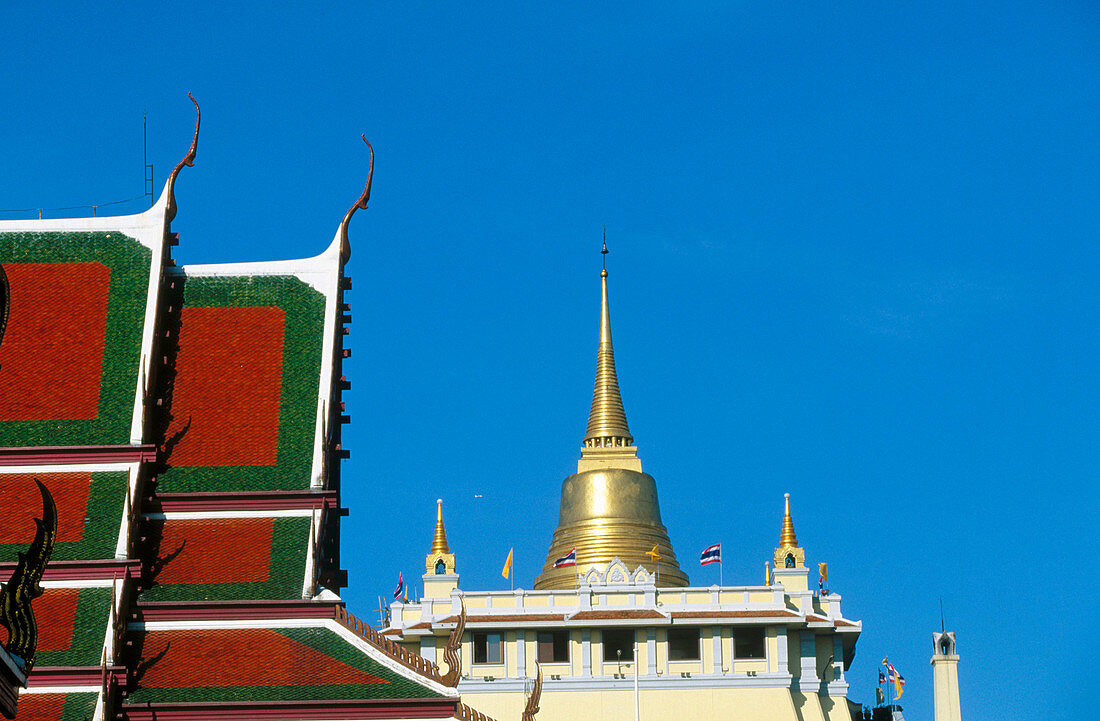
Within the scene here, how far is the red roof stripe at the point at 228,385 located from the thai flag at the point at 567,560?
36.1 metres

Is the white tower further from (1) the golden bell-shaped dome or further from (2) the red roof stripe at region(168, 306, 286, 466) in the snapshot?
(2) the red roof stripe at region(168, 306, 286, 466)

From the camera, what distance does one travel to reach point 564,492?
7819cm

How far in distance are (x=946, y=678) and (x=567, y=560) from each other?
54.3ft

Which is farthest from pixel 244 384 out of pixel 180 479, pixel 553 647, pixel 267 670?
pixel 553 647

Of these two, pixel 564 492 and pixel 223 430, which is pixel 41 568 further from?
pixel 564 492

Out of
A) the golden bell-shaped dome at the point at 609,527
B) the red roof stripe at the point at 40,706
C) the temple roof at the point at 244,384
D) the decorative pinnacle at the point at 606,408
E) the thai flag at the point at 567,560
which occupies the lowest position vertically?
the red roof stripe at the point at 40,706

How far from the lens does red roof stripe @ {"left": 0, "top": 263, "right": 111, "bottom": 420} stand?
34281 mm

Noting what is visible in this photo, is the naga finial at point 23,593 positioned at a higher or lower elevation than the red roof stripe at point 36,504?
lower

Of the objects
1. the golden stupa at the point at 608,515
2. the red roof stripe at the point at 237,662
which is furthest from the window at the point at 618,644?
the red roof stripe at the point at 237,662

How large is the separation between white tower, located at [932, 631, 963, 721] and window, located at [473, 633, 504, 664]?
14608 millimetres

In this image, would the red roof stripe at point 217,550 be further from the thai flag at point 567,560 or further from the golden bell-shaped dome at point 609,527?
the golden bell-shaped dome at point 609,527

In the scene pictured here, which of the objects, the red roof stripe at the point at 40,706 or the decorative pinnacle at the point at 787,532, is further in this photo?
the decorative pinnacle at the point at 787,532

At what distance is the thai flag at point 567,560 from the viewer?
236ft

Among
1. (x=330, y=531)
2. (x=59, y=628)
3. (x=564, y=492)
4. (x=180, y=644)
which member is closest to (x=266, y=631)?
(x=180, y=644)
